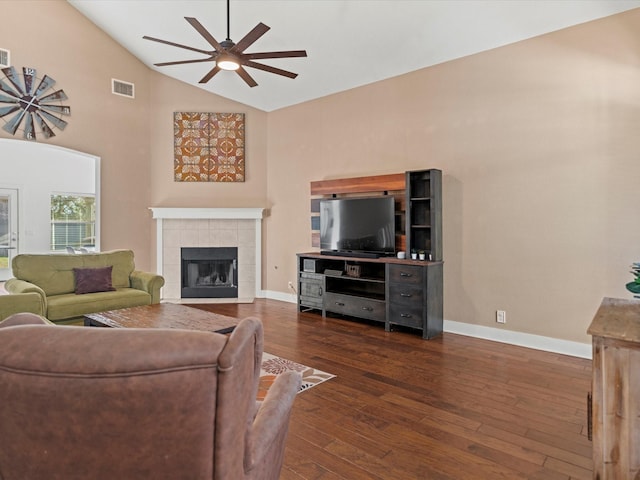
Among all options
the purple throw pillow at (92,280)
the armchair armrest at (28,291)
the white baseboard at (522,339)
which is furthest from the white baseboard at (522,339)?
the armchair armrest at (28,291)

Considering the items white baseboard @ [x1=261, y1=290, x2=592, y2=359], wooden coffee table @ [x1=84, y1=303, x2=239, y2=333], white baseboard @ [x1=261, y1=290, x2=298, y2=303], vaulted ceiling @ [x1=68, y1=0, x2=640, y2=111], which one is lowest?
white baseboard @ [x1=261, y1=290, x2=592, y2=359]

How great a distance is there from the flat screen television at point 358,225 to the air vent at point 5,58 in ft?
14.6

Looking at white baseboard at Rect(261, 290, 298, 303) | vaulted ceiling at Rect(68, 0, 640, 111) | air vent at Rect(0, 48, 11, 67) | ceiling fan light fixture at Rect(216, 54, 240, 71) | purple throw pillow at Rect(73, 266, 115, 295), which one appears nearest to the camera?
ceiling fan light fixture at Rect(216, 54, 240, 71)

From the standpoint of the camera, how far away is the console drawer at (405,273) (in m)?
4.43

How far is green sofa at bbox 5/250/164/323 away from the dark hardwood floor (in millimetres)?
1828

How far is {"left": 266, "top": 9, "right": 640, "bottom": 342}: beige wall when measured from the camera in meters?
3.62

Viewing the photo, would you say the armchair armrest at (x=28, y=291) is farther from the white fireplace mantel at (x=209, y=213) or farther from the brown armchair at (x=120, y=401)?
the brown armchair at (x=120, y=401)

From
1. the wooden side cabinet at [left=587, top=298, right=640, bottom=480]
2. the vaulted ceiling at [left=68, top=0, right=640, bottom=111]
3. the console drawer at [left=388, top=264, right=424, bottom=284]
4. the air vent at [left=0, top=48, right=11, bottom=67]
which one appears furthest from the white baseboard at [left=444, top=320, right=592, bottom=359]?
the air vent at [left=0, top=48, right=11, bottom=67]

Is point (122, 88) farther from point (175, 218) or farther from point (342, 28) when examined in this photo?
point (342, 28)

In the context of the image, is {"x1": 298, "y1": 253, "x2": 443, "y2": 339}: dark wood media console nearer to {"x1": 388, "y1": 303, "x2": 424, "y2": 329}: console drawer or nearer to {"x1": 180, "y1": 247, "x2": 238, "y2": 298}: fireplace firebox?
{"x1": 388, "y1": 303, "x2": 424, "y2": 329}: console drawer

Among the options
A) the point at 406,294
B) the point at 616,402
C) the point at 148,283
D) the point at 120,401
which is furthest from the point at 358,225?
the point at 120,401

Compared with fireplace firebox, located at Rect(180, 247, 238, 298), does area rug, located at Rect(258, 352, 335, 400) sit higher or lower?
lower

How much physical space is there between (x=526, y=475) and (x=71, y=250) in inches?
366

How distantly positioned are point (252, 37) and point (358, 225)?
2785 millimetres
